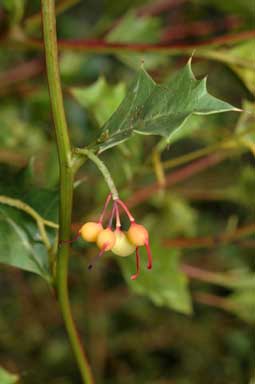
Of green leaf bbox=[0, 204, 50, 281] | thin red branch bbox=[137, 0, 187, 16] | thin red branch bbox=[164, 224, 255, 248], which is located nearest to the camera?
green leaf bbox=[0, 204, 50, 281]

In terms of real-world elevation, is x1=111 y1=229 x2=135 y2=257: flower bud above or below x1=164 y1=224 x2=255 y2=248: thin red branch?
below

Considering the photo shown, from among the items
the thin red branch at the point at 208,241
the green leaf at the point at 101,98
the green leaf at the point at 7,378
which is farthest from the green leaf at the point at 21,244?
the thin red branch at the point at 208,241

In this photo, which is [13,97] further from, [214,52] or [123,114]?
[123,114]

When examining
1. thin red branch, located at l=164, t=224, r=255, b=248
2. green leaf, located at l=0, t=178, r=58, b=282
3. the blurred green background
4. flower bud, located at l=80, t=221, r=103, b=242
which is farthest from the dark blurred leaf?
flower bud, located at l=80, t=221, r=103, b=242

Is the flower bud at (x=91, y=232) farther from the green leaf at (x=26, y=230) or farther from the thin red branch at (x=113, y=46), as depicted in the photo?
the thin red branch at (x=113, y=46)

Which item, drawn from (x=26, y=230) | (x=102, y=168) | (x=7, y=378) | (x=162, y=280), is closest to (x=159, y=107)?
(x=102, y=168)

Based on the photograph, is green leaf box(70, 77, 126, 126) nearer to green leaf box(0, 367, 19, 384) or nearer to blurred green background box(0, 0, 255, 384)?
blurred green background box(0, 0, 255, 384)

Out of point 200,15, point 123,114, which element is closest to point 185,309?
point 123,114
